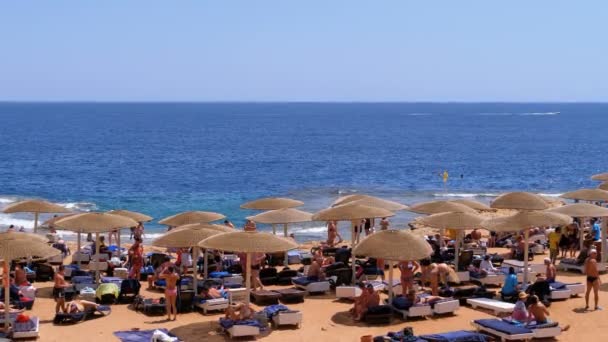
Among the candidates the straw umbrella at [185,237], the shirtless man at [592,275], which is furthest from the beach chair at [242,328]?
the shirtless man at [592,275]

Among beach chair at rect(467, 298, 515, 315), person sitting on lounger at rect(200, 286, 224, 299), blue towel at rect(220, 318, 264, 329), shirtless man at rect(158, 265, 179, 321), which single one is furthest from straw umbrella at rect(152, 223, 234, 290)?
beach chair at rect(467, 298, 515, 315)

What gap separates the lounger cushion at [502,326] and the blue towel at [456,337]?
18.4 inches

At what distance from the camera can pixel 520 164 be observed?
7806 centimetres

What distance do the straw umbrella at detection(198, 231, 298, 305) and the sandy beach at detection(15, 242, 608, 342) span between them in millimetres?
1127

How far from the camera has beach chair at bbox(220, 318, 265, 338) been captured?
13.6m

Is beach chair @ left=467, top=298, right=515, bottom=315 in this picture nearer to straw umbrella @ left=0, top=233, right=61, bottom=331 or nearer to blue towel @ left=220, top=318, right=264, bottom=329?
blue towel @ left=220, top=318, right=264, bottom=329

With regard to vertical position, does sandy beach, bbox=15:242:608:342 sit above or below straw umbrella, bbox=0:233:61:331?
below

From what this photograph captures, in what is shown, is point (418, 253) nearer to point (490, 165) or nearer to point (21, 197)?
point (21, 197)

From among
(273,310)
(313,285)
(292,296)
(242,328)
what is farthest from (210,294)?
(313,285)

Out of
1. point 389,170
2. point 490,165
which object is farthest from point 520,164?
point 389,170

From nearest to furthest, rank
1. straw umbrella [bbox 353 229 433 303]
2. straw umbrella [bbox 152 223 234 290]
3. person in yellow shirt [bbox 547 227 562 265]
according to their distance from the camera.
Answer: straw umbrella [bbox 353 229 433 303] → straw umbrella [bbox 152 223 234 290] → person in yellow shirt [bbox 547 227 562 265]

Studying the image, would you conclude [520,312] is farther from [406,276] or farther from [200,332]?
[200,332]

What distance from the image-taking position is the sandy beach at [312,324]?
1389 centimetres

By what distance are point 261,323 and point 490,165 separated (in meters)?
66.1
